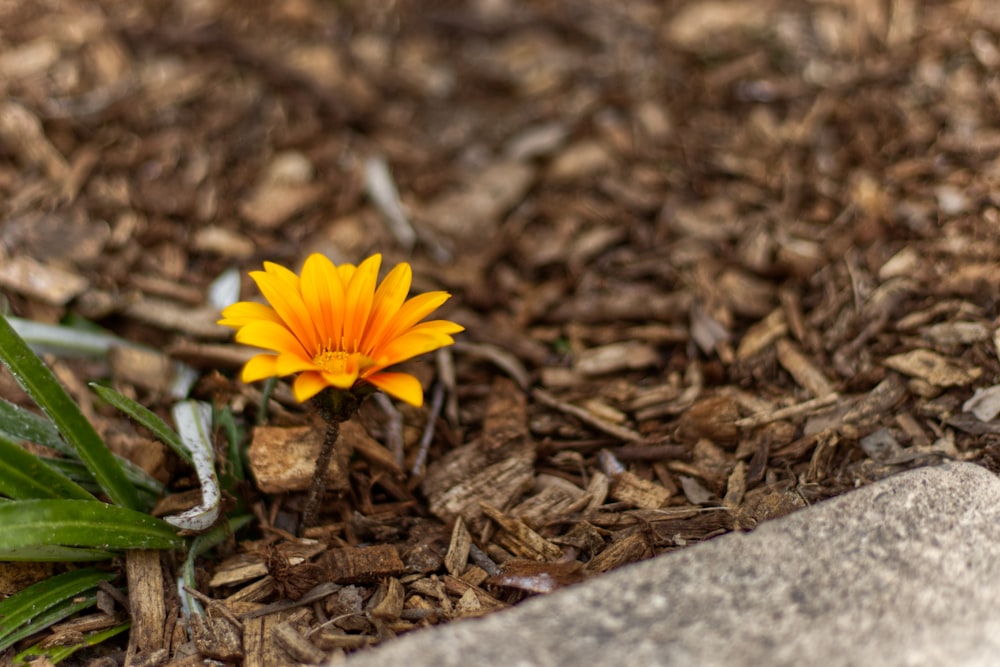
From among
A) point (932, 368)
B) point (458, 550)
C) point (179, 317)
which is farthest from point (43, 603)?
point (932, 368)

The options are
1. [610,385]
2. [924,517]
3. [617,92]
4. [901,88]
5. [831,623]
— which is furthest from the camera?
[617,92]

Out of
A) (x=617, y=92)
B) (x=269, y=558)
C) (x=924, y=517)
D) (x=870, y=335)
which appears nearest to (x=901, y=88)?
(x=617, y=92)

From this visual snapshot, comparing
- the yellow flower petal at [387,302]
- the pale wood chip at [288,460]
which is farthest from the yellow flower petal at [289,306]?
the pale wood chip at [288,460]

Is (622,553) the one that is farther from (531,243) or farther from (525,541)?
(531,243)

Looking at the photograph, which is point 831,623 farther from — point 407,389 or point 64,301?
point 64,301

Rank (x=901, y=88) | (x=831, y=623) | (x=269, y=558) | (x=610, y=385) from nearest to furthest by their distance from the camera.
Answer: (x=831, y=623), (x=269, y=558), (x=610, y=385), (x=901, y=88)

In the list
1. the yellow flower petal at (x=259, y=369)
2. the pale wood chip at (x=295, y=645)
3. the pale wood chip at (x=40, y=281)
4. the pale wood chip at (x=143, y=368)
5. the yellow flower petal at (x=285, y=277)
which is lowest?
the pale wood chip at (x=295, y=645)

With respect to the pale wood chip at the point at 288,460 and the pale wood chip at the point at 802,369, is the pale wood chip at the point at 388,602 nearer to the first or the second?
the pale wood chip at the point at 288,460
